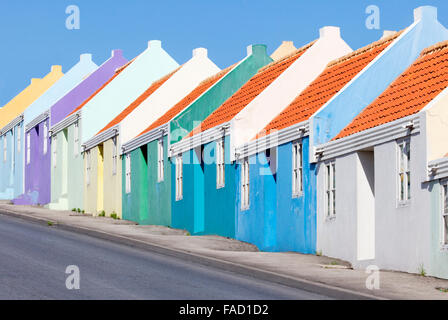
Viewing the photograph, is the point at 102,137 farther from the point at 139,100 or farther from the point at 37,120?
the point at 37,120

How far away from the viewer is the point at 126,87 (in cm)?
3619

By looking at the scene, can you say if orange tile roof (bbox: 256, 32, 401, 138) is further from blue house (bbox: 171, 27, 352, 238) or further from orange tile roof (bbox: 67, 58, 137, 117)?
orange tile roof (bbox: 67, 58, 137, 117)

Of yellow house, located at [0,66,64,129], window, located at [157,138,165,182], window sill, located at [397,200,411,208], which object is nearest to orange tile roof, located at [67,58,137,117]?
window, located at [157,138,165,182]

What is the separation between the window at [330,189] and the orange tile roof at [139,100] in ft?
45.4

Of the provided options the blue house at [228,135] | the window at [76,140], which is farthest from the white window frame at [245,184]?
the window at [76,140]

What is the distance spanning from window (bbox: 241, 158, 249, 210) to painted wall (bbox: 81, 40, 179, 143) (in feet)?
41.8

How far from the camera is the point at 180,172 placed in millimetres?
27922

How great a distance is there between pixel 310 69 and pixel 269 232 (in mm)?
5312

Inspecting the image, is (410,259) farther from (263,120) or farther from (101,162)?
(101,162)

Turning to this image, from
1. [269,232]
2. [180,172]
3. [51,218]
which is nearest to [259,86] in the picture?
[180,172]

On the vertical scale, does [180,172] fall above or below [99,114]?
below

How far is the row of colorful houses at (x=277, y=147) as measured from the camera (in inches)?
682

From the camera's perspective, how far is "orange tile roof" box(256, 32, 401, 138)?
22.4 meters

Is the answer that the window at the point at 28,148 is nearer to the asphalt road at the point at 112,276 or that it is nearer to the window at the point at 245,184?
the window at the point at 245,184
